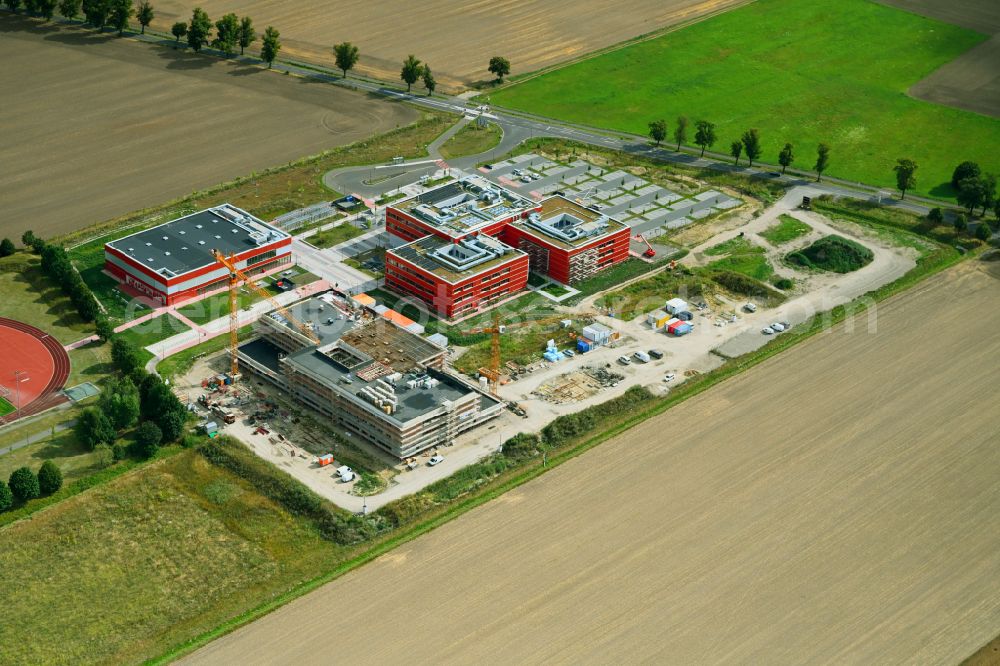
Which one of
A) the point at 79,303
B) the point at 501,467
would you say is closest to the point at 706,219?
the point at 501,467

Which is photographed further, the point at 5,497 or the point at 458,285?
the point at 458,285

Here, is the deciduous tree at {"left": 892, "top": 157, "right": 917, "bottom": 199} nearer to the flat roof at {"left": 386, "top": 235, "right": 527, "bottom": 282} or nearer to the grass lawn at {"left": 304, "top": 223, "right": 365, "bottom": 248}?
the flat roof at {"left": 386, "top": 235, "right": 527, "bottom": 282}

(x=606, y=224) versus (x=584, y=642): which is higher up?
(x=606, y=224)

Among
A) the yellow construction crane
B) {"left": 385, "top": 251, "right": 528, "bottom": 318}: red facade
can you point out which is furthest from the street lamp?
{"left": 385, "top": 251, "right": 528, "bottom": 318}: red facade

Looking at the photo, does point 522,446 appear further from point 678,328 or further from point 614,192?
point 614,192

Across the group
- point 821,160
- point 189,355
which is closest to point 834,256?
point 821,160

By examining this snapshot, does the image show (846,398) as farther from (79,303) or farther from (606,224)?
(79,303)
